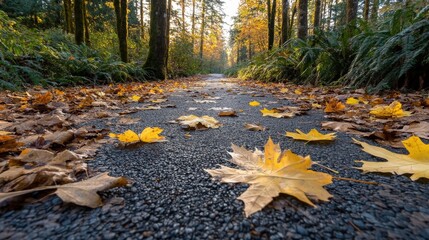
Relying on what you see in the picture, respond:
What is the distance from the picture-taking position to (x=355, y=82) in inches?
144

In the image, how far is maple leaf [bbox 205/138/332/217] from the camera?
640 mm

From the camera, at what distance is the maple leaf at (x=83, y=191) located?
2.10 feet

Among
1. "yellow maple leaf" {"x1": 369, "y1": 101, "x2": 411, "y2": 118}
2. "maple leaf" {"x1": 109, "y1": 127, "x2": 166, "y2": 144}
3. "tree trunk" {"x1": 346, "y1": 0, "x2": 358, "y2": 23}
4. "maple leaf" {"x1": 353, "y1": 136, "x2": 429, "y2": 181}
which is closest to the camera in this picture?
"maple leaf" {"x1": 353, "y1": 136, "x2": 429, "y2": 181}

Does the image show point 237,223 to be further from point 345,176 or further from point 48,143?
point 48,143

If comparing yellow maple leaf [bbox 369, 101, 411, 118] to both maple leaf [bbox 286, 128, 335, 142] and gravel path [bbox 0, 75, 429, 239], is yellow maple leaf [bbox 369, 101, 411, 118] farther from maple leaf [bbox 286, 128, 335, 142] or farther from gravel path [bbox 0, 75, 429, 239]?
gravel path [bbox 0, 75, 429, 239]

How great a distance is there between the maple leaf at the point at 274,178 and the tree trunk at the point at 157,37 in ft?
24.0

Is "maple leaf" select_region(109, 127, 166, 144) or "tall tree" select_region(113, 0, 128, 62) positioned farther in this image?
"tall tree" select_region(113, 0, 128, 62)

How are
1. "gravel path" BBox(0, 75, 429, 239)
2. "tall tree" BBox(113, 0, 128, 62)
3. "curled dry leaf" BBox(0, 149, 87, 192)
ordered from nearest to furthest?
"gravel path" BBox(0, 75, 429, 239)
"curled dry leaf" BBox(0, 149, 87, 192)
"tall tree" BBox(113, 0, 128, 62)

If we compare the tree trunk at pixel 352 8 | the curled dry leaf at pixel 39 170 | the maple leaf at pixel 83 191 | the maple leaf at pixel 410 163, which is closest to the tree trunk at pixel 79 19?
the tree trunk at pixel 352 8

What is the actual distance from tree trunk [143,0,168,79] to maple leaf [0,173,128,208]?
24.1ft

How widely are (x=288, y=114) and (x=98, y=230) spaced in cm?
175

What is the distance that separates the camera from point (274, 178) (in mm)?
723

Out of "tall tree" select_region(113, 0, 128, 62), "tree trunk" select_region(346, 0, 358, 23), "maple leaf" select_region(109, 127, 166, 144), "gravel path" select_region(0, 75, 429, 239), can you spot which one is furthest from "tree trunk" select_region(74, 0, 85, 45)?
"gravel path" select_region(0, 75, 429, 239)

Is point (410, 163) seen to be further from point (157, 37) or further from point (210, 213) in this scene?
point (157, 37)
